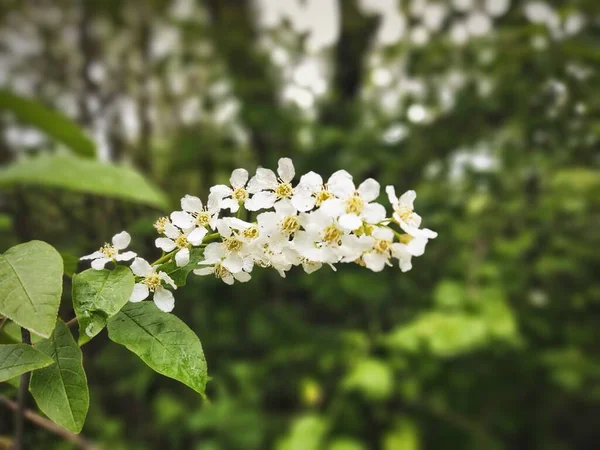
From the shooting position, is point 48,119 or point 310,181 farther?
point 48,119

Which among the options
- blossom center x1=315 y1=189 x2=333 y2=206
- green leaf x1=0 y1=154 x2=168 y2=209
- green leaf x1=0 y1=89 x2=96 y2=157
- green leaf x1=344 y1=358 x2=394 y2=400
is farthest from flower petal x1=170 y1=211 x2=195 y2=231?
green leaf x1=344 y1=358 x2=394 y2=400

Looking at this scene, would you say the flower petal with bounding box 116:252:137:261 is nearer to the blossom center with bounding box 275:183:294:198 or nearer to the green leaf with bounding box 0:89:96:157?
the blossom center with bounding box 275:183:294:198

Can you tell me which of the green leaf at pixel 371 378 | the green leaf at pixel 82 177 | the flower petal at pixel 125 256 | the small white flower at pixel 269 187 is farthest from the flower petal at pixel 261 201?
the green leaf at pixel 371 378

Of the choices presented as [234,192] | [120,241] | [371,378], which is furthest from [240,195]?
[371,378]

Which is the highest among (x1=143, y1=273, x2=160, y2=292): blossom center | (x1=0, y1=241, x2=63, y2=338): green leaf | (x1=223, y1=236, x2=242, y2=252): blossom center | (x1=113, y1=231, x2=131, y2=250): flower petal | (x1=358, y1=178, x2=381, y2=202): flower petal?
(x1=358, y1=178, x2=381, y2=202): flower petal

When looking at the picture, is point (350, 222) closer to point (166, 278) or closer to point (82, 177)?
point (166, 278)

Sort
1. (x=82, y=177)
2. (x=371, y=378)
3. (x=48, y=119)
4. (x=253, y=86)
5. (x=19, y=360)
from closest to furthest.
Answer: (x=19, y=360), (x=82, y=177), (x=48, y=119), (x=371, y=378), (x=253, y=86)
